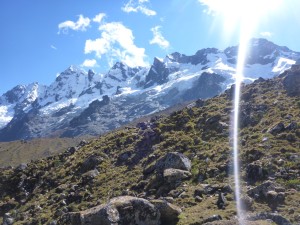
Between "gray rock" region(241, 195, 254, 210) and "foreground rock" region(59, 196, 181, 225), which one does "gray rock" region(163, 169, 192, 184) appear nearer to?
"gray rock" region(241, 195, 254, 210)

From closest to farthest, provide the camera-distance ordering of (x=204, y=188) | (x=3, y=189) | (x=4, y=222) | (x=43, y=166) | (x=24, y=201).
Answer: (x=204, y=188)
(x=4, y=222)
(x=24, y=201)
(x=3, y=189)
(x=43, y=166)

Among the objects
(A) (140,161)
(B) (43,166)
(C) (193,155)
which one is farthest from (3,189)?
(C) (193,155)

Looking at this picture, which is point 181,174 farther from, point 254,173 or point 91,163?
point 91,163

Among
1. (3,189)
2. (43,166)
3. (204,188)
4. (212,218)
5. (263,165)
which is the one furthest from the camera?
(43,166)

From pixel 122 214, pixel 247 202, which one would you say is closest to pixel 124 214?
pixel 122 214

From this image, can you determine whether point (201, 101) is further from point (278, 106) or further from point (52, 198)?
point (52, 198)

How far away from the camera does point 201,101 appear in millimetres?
58031

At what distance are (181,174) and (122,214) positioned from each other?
11.1m

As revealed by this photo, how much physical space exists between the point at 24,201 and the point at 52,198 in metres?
4.31

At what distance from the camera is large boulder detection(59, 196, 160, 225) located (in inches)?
777

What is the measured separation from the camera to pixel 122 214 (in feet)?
66.2

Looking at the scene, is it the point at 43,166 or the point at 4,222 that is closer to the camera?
the point at 4,222

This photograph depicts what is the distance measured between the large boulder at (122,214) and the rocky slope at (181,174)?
0.15 ft

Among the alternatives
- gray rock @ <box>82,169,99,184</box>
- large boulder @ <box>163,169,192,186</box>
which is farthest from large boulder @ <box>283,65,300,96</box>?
gray rock @ <box>82,169,99,184</box>
